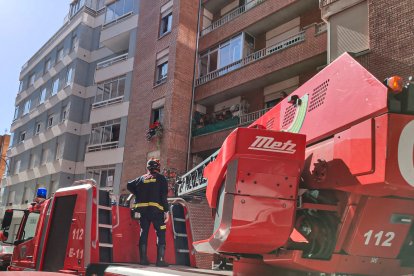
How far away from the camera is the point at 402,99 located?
2930 mm

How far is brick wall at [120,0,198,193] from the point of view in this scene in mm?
22797

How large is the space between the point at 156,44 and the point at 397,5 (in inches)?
612

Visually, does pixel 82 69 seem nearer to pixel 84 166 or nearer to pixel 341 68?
pixel 84 166

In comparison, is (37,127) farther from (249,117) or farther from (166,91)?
(249,117)

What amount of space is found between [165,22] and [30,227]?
2033 centimetres

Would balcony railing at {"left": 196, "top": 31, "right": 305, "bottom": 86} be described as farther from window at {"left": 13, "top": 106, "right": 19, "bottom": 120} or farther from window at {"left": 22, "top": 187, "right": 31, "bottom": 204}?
window at {"left": 13, "top": 106, "right": 19, "bottom": 120}

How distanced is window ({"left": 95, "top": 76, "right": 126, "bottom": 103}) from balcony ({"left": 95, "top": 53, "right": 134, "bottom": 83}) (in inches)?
14.3

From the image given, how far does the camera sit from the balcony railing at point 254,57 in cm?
1908

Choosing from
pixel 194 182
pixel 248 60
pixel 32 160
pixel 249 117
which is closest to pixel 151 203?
pixel 194 182

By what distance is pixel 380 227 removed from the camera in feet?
10.9

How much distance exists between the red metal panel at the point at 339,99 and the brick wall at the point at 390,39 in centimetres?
934

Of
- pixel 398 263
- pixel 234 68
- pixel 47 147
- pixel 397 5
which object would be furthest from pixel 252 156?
pixel 47 147

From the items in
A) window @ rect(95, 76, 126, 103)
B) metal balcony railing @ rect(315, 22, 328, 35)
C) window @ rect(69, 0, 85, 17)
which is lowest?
metal balcony railing @ rect(315, 22, 328, 35)

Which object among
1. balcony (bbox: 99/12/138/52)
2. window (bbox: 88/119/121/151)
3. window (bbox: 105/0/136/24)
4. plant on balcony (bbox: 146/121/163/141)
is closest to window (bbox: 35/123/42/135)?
window (bbox: 88/119/121/151)
